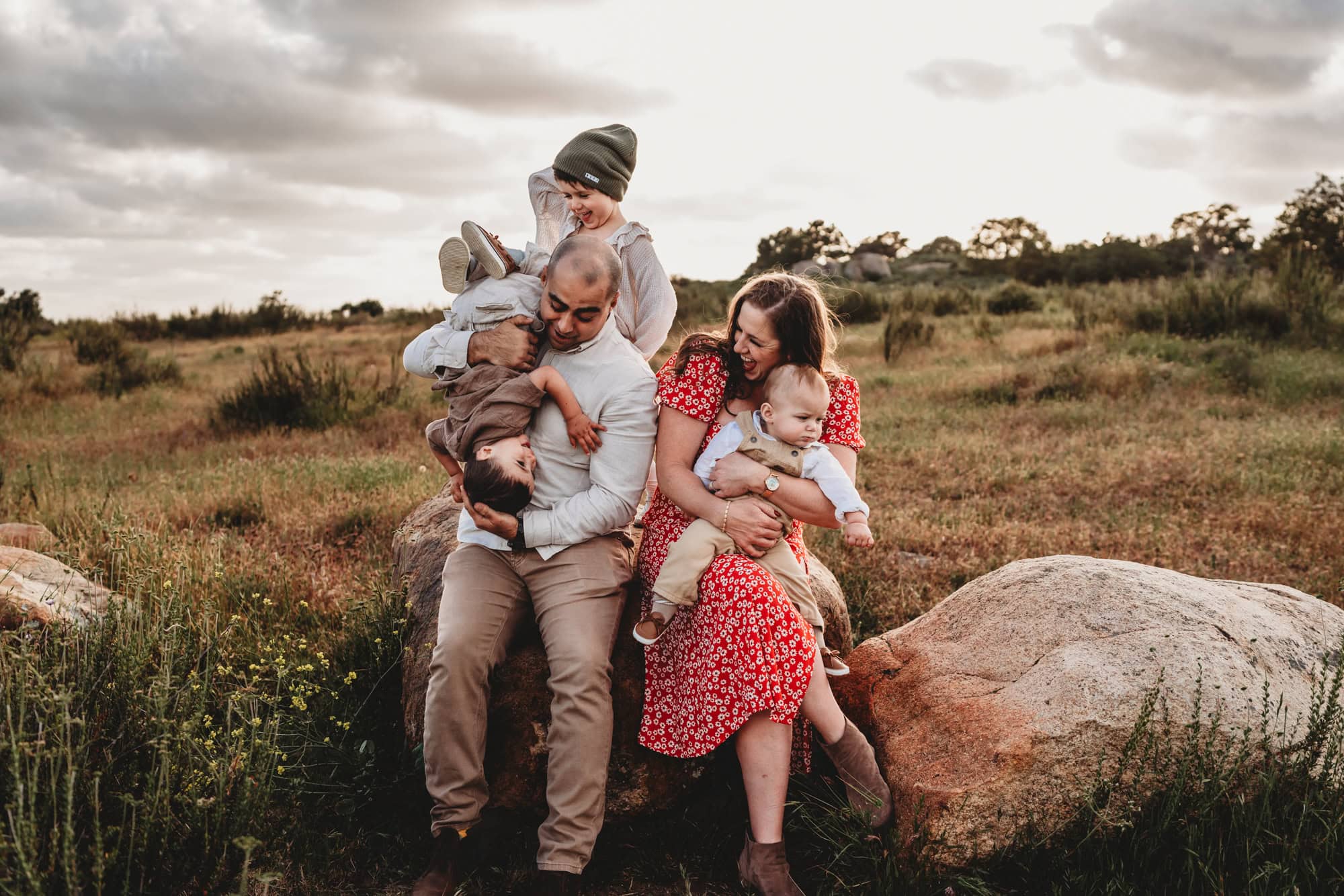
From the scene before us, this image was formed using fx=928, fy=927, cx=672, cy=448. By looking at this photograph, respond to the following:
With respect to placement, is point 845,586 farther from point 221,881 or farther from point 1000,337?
point 1000,337

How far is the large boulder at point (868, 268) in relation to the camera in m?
50.3

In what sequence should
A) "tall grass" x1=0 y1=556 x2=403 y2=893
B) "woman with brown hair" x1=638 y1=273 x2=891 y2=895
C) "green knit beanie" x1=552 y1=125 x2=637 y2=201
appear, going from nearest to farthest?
"tall grass" x1=0 y1=556 x2=403 y2=893, "woman with brown hair" x1=638 y1=273 x2=891 y2=895, "green knit beanie" x1=552 y1=125 x2=637 y2=201

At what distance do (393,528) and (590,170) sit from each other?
11.3ft

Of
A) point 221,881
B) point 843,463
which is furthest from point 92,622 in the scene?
point 843,463

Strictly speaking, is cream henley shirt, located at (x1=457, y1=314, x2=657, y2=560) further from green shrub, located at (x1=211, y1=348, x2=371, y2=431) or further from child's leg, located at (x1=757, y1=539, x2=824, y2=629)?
green shrub, located at (x1=211, y1=348, x2=371, y2=431)

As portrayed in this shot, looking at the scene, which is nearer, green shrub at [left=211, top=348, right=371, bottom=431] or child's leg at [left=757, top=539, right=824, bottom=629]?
child's leg at [left=757, top=539, right=824, bottom=629]

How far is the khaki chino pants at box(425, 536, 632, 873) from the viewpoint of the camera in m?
2.98

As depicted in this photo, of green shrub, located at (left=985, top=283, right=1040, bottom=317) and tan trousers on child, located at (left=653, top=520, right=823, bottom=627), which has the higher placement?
green shrub, located at (left=985, top=283, right=1040, bottom=317)

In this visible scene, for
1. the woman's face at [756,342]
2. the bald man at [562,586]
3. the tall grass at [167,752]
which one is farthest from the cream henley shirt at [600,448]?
the tall grass at [167,752]

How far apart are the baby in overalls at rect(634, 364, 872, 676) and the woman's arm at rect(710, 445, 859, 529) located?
0.03 m

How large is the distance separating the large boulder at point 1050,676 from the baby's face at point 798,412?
41.3 inches

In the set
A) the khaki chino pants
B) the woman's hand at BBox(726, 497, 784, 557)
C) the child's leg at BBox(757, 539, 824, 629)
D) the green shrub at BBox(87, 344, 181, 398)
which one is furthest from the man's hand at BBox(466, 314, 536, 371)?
the green shrub at BBox(87, 344, 181, 398)

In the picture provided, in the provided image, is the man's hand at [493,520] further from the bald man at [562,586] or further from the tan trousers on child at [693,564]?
the tan trousers on child at [693,564]

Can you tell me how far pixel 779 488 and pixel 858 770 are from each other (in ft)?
3.37
